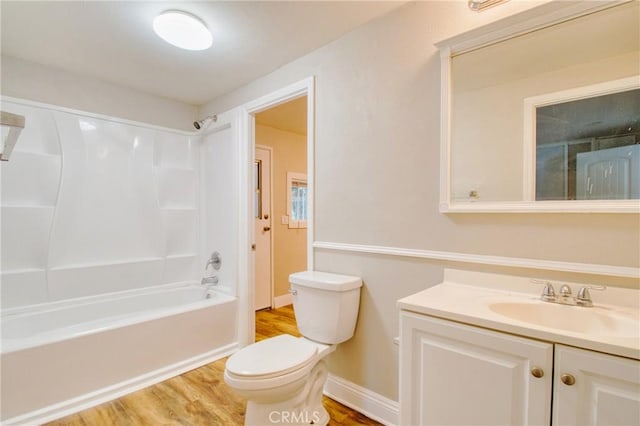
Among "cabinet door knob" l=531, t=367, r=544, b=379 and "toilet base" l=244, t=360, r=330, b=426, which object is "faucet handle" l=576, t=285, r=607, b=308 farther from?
"toilet base" l=244, t=360, r=330, b=426

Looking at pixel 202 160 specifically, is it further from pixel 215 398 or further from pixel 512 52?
pixel 512 52

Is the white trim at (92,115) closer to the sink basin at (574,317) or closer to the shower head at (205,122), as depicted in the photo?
the shower head at (205,122)

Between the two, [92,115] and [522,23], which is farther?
[92,115]

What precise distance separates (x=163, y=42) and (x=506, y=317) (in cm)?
243

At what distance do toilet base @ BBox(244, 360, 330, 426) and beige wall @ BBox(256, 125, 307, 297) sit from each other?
2328 millimetres

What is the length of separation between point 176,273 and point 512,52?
316cm

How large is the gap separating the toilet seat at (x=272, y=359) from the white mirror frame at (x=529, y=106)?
1008mm

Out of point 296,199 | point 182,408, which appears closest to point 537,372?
point 182,408

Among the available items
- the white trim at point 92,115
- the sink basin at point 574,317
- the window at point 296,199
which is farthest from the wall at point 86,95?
the sink basin at point 574,317

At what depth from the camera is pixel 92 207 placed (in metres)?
2.60

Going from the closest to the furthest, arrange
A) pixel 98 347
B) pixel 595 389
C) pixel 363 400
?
pixel 595 389
pixel 363 400
pixel 98 347

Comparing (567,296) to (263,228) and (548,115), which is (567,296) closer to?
(548,115)

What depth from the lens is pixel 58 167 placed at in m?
2.43

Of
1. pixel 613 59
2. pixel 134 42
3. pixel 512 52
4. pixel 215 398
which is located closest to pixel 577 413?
pixel 613 59
